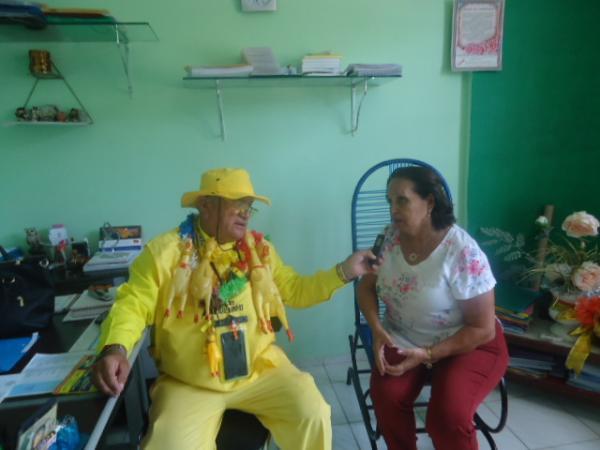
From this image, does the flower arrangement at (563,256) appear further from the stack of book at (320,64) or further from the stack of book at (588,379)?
the stack of book at (320,64)

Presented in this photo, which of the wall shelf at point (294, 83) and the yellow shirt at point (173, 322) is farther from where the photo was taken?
the wall shelf at point (294, 83)

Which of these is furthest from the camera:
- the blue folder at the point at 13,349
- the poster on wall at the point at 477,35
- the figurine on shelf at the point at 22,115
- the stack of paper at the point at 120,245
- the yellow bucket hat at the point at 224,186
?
the poster on wall at the point at 477,35

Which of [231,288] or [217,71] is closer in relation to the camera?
[231,288]

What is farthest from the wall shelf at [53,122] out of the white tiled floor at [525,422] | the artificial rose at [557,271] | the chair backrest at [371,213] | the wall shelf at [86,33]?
the artificial rose at [557,271]

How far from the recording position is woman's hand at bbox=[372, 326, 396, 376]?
1.40 meters

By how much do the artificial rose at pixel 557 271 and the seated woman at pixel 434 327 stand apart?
0.72 m

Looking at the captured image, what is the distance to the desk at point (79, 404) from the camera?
0.84 meters

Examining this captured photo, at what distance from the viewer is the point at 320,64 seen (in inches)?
70.9

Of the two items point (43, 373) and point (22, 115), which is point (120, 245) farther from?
point (43, 373)

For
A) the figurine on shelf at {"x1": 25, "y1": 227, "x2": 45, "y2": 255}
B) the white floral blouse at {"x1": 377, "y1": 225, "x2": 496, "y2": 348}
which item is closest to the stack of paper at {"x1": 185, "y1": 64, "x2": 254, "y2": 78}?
the white floral blouse at {"x1": 377, "y1": 225, "x2": 496, "y2": 348}

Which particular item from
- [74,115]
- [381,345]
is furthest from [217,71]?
[381,345]

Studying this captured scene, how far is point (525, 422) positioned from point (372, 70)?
1.88 metres

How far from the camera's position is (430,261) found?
137 cm

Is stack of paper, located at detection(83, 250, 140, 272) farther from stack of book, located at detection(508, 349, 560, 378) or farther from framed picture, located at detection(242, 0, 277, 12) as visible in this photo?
stack of book, located at detection(508, 349, 560, 378)
